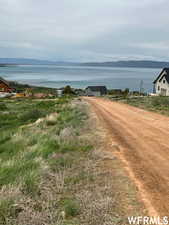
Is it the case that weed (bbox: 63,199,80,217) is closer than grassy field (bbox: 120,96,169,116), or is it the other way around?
weed (bbox: 63,199,80,217)

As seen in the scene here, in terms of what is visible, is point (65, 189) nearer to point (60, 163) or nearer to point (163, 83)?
point (60, 163)

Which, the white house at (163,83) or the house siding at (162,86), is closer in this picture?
the white house at (163,83)

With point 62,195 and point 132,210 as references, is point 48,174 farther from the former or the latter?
point 132,210

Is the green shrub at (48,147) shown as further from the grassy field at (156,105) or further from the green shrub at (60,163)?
the grassy field at (156,105)

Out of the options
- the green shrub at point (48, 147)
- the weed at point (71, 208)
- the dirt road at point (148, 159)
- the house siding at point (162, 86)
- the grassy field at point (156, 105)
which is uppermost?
the house siding at point (162, 86)

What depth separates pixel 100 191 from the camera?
5445 millimetres

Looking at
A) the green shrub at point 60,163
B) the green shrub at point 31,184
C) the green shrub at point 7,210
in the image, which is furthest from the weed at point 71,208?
the green shrub at point 60,163

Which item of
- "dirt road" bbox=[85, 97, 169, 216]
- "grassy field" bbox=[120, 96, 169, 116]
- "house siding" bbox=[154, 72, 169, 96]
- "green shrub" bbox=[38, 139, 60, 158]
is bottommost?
"dirt road" bbox=[85, 97, 169, 216]

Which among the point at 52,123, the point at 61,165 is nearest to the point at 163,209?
the point at 61,165

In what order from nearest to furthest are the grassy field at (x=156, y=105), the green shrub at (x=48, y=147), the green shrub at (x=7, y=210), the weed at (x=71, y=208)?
the green shrub at (x=7, y=210)
the weed at (x=71, y=208)
the green shrub at (x=48, y=147)
the grassy field at (x=156, y=105)

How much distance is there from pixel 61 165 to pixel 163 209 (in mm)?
3086

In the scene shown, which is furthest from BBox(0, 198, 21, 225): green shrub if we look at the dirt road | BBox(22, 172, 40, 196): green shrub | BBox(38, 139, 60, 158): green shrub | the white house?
the white house

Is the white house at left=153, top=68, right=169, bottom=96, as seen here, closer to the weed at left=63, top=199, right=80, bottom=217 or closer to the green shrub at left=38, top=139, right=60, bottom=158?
the green shrub at left=38, top=139, right=60, bottom=158

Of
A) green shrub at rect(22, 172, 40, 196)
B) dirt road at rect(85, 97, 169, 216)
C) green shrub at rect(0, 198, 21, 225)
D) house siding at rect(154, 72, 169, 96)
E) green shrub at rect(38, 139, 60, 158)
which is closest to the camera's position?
green shrub at rect(0, 198, 21, 225)
